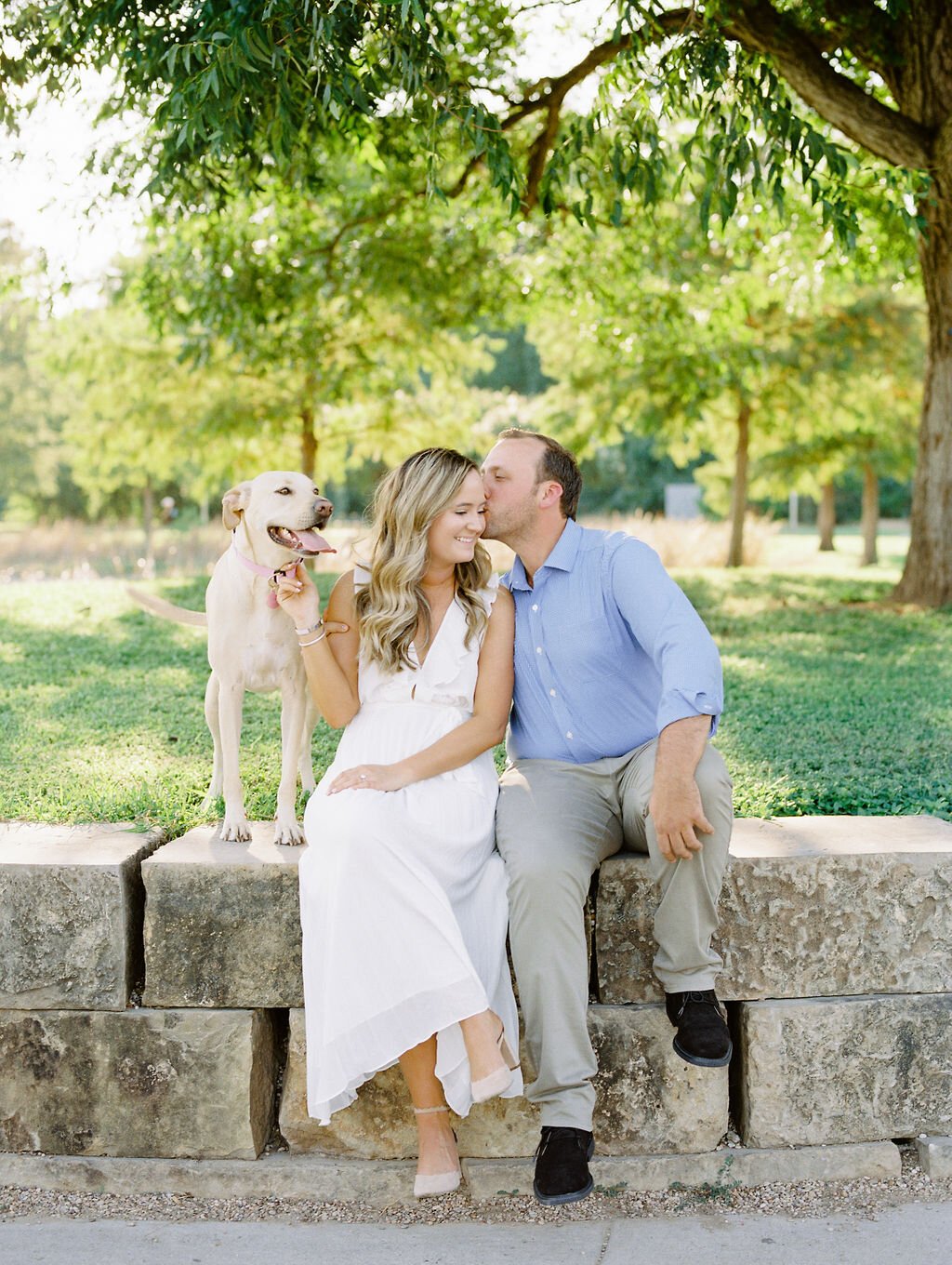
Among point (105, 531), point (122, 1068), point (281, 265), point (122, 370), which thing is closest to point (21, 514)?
point (105, 531)

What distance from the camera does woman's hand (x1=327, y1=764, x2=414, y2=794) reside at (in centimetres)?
320

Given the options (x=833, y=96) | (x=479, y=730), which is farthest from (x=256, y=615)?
(x=833, y=96)

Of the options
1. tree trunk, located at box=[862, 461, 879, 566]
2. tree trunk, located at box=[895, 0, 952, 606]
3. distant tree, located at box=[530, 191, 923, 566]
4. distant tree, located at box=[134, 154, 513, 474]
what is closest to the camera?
tree trunk, located at box=[895, 0, 952, 606]

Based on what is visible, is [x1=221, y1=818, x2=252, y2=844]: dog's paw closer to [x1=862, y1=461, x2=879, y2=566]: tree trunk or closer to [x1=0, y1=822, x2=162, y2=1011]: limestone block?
[x1=0, y1=822, x2=162, y2=1011]: limestone block

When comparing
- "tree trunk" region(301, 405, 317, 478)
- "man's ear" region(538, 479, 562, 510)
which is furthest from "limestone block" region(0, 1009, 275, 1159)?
"tree trunk" region(301, 405, 317, 478)

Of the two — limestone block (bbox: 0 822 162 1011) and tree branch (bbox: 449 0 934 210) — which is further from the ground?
tree branch (bbox: 449 0 934 210)

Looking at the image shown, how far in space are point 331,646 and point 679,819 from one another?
3.84 feet

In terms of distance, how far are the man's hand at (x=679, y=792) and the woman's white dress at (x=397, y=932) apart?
465 mm

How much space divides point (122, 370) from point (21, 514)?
94.8 feet

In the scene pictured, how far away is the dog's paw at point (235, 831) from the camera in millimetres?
3496

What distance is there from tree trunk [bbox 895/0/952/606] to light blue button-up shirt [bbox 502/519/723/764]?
596 cm

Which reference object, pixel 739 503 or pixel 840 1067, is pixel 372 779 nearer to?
pixel 840 1067

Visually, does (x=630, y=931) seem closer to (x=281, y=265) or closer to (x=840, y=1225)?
(x=840, y=1225)

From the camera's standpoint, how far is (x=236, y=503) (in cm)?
349
